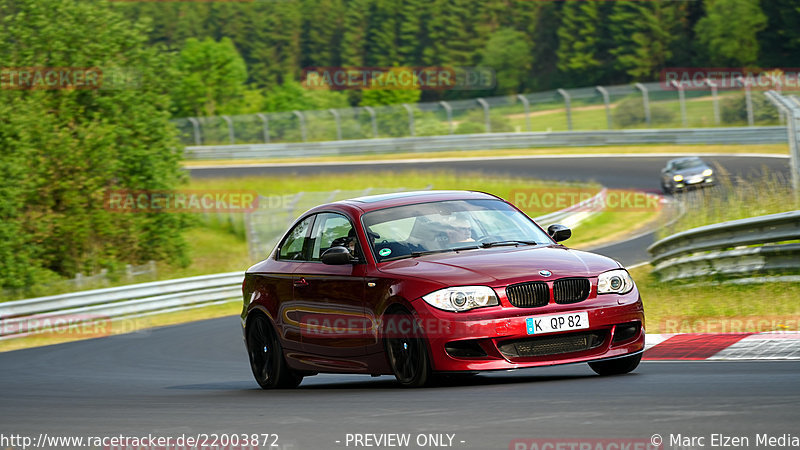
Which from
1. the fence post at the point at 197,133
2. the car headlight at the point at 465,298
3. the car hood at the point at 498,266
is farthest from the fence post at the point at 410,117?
the car headlight at the point at 465,298

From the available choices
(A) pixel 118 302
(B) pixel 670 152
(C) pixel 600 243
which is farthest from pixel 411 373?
(B) pixel 670 152

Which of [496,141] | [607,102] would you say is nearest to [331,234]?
[607,102]

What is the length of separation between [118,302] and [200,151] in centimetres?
3496

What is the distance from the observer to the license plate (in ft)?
25.0

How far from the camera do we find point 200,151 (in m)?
56.9

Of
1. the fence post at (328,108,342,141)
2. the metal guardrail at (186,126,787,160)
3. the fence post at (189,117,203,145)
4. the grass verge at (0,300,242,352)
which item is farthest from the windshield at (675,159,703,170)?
the fence post at (189,117,203,145)

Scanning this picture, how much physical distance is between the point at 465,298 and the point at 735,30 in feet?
262

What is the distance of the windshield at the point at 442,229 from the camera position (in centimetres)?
855

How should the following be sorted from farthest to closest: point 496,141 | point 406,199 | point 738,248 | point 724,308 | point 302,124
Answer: point 302,124 → point 496,141 → point 738,248 → point 724,308 → point 406,199

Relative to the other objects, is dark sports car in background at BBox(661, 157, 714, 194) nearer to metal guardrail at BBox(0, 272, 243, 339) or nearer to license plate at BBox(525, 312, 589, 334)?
metal guardrail at BBox(0, 272, 243, 339)

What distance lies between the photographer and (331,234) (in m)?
9.19

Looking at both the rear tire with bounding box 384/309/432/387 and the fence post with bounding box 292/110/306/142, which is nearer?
the rear tire with bounding box 384/309/432/387

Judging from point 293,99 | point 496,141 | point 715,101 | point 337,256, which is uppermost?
point 337,256

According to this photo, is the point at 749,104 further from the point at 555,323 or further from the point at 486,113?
the point at 555,323
